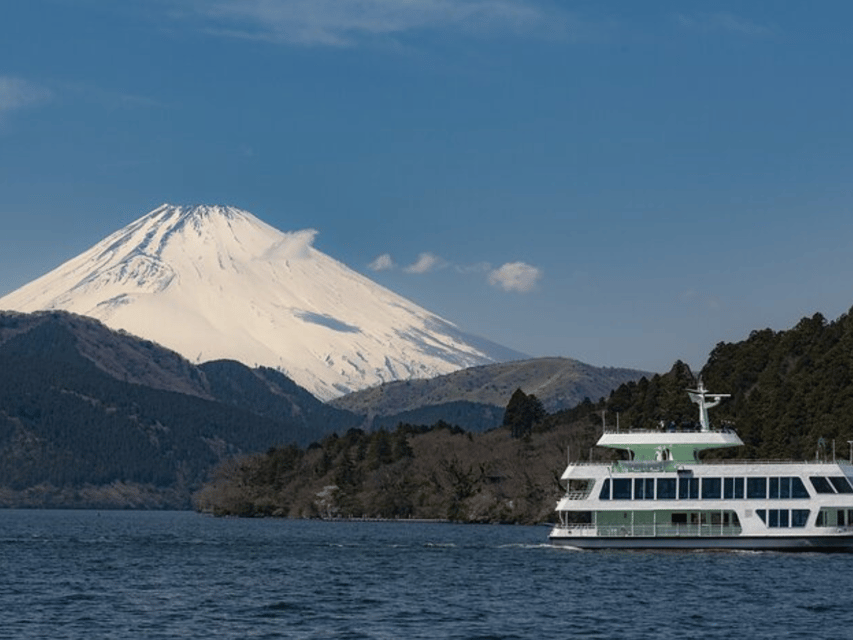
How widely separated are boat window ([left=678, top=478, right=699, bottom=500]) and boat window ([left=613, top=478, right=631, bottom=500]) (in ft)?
8.33

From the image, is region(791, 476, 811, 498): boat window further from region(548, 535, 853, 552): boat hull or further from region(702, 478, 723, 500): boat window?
region(702, 478, 723, 500): boat window

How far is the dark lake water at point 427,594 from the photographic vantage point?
190ft

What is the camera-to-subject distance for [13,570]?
8656 centimetres

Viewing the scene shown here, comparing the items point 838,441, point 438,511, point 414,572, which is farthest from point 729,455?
point 414,572

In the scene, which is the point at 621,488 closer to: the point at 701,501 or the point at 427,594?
the point at 701,501

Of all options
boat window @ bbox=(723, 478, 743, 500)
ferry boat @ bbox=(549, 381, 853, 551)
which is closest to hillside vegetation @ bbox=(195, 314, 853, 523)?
ferry boat @ bbox=(549, 381, 853, 551)

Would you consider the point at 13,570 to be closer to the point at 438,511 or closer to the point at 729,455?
the point at 729,455

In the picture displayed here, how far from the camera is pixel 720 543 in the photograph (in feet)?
Result: 287

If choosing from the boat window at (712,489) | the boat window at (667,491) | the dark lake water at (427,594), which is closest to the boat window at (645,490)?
the boat window at (667,491)

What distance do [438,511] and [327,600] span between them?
5112 inches

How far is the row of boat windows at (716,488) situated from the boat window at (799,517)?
716 millimetres

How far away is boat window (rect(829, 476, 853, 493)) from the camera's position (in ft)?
285

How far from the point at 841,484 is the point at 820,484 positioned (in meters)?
1.03

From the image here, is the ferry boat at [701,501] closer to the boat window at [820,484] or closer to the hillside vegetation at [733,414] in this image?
the boat window at [820,484]
